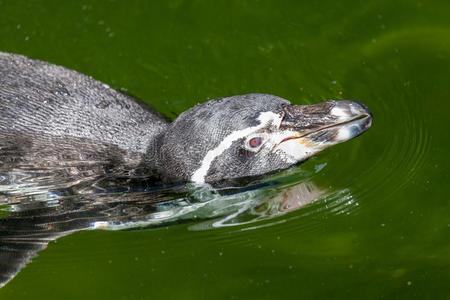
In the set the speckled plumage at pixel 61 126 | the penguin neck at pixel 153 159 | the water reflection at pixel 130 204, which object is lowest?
the water reflection at pixel 130 204

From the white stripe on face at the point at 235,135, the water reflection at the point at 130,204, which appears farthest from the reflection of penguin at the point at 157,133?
the water reflection at the point at 130,204

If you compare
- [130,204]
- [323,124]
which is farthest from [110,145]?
[323,124]

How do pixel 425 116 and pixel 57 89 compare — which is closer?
pixel 57 89

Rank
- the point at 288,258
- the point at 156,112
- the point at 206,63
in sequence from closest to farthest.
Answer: the point at 288,258
the point at 156,112
the point at 206,63

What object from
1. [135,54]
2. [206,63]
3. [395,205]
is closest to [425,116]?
[395,205]

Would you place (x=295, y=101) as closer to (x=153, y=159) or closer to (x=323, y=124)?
(x=323, y=124)

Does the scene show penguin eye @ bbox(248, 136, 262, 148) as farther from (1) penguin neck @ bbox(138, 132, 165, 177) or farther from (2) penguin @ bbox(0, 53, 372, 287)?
(1) penguin neck @ bbox(138, 132, 165, 177)

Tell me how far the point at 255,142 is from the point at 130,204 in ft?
3.16

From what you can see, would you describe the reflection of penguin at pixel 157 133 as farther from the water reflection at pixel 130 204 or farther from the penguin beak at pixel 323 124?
the water reflection at pixel 130 204

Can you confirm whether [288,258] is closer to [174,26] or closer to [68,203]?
[68,203]

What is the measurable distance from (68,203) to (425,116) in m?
2.68

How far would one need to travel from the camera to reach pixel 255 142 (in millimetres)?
6977

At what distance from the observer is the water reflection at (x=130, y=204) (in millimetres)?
7242

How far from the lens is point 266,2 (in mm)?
9219
